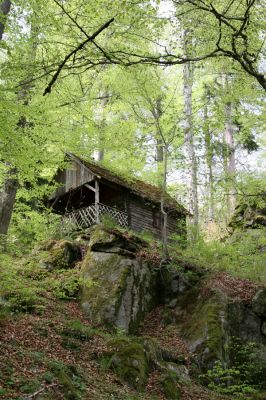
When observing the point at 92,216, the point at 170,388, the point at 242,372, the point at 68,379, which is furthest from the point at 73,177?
the point at 68,379

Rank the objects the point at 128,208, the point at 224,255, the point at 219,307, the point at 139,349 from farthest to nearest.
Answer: the point at 128,208 < the point at 224,255 < the point at 219,307 < the point at 139,349

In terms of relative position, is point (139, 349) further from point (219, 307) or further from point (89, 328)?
point (219, 307)

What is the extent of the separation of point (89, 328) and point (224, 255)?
24.1 ft

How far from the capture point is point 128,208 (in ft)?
62.6

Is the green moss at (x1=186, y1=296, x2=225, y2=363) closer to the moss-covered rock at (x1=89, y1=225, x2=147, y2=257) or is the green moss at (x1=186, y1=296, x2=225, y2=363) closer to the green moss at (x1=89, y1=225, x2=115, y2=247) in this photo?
the moss-covered rock at (x1=89, y1=225, x2=147, y2=257)

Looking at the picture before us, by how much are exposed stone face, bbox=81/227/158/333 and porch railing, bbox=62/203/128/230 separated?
2878 mm

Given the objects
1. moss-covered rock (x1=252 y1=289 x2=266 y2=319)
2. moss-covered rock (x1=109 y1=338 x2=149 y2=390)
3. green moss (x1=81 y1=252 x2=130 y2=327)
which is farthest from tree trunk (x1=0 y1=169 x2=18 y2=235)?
moss-covered rock (x1=252 y1=289 x2=266 y2=319)

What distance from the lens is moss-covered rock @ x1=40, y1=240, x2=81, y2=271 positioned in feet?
42.8

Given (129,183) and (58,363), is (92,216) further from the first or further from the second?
(58,363)

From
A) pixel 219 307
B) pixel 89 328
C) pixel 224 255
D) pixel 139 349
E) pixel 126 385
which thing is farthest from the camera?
pixel 224 255

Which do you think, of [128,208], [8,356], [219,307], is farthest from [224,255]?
[8,356]

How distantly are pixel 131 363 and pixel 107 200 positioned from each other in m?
12.9

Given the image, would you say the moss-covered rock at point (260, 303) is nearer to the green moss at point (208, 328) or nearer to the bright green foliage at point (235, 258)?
the green moss at point (208, 328)

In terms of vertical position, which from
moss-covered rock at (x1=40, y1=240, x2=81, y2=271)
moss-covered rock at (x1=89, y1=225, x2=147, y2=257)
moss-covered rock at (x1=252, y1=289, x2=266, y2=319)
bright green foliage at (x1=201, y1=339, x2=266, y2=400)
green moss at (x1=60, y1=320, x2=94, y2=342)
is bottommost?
bright green foliage at (x1=201, y1=339, x2=266, y2=400)
